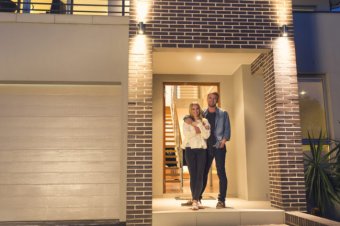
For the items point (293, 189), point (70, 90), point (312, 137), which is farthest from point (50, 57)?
point (312, 137)

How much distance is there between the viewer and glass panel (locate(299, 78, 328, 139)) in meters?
7.17

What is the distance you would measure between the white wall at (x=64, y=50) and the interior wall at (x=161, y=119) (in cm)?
183

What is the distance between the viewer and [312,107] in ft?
23.8

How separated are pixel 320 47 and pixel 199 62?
2.61 m

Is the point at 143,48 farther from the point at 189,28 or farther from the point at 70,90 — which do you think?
the point at 70,90

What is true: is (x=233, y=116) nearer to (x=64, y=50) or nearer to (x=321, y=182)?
(x=321, y=182)

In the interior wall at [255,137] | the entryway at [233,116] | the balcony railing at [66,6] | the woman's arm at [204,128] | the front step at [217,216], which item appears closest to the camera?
the front step at [217,216]

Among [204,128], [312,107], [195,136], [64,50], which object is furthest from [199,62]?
[64,50]

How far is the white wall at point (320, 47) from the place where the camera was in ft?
23.9

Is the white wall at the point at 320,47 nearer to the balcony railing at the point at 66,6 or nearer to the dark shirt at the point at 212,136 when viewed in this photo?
the dark shirt at the point at 212,136

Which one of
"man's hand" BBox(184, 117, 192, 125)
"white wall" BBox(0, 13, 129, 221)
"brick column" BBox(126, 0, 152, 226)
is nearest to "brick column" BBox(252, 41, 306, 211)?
"man's hand" BBox(184, 117, 192, 125)

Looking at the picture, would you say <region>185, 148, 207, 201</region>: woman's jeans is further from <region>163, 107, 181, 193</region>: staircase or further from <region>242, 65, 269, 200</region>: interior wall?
<region>163, 107, 181, 193</region>: staircase

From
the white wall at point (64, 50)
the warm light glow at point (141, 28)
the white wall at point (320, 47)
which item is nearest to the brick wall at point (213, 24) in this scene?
the warm light glow at point (141, 28)

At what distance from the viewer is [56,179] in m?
5.95
